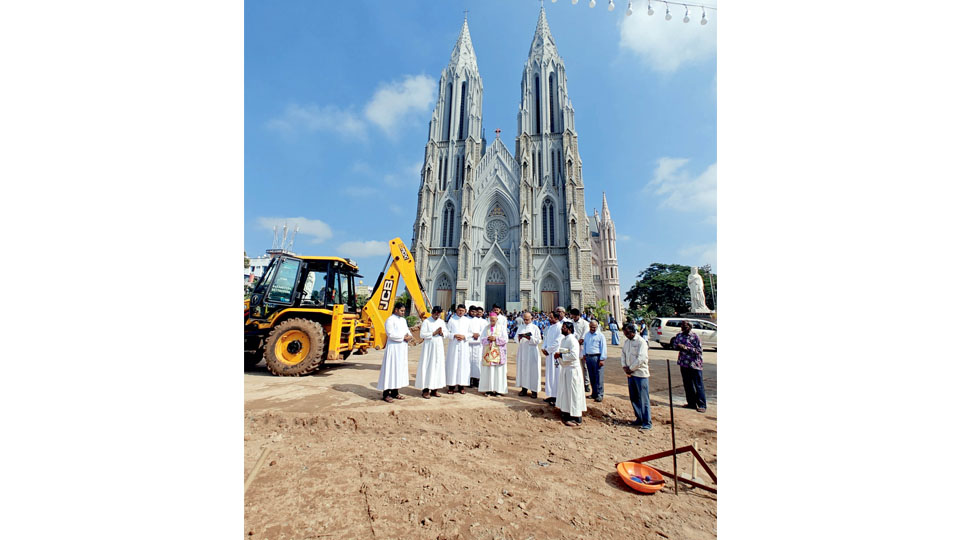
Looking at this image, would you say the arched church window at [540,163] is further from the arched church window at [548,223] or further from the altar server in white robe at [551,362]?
the altar server in white robe at [551,362]

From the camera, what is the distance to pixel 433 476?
95.0 inches

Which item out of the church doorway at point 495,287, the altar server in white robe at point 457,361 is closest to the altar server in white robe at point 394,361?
the altar server in white robe at point 457,361

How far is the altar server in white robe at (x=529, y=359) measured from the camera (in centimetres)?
546

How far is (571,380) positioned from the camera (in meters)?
4.06

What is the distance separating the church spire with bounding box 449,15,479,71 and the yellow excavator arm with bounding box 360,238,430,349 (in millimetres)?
29121

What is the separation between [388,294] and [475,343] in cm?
236

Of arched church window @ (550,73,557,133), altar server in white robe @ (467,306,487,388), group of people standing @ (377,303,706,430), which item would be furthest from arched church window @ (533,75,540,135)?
altar server in white robe @ (467,306,487,388)

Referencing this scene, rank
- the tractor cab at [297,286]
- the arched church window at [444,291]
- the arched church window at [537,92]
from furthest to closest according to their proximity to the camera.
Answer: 1. the arched church window at [537,92]
2. the arched church window at [444,291]
3. the tractor cab at [297,286]

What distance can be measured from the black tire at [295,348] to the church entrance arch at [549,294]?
20273 millimetres

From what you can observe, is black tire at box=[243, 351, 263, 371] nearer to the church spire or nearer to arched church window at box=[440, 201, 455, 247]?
arched church window at box=[440, 201, 455, 247]

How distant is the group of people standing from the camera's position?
4.03 m

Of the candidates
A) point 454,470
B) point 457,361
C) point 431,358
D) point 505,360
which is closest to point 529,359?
point 505,360
